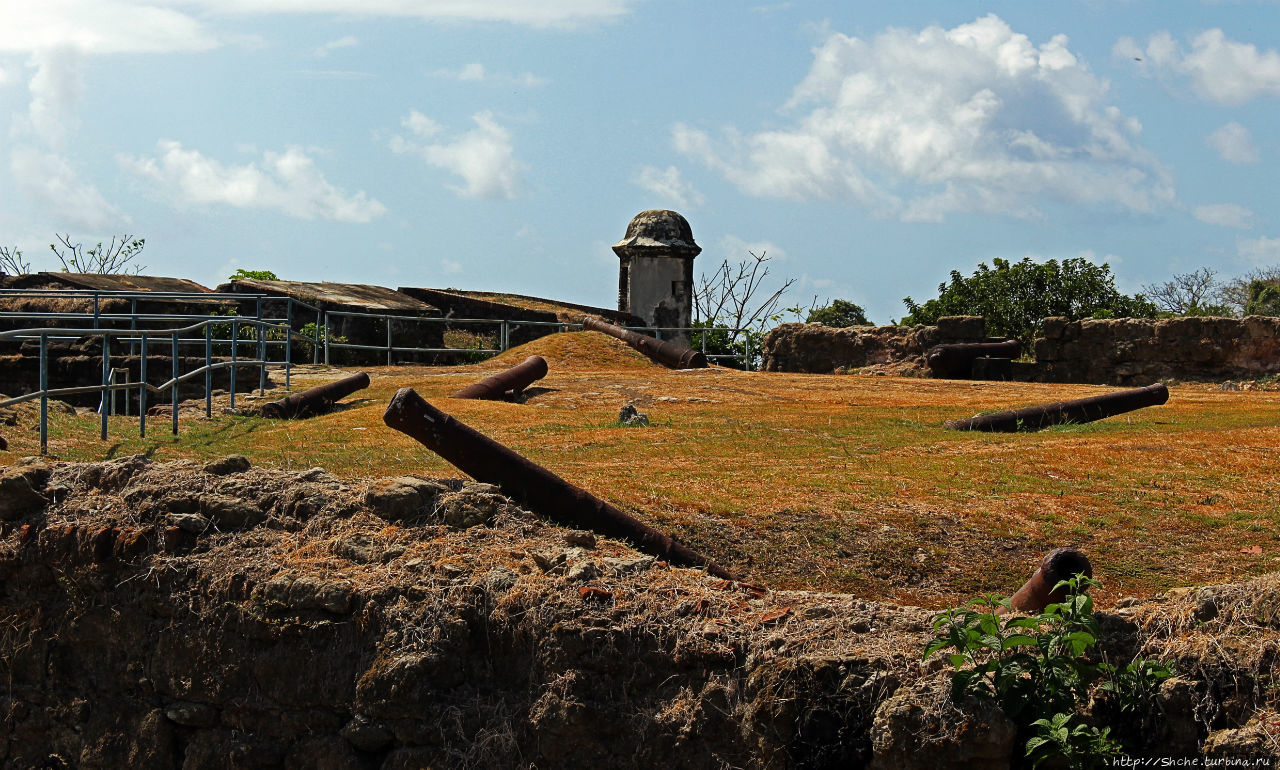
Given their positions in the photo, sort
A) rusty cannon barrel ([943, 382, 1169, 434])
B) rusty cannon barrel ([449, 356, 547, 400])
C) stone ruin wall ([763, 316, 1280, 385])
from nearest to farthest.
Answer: rusty cannon barrel ([943, 382, 1169, 434]), rusty cannon barrel ([449, 356, 547, 400]), stone ruin wall ([763, 316, 1280, 385])

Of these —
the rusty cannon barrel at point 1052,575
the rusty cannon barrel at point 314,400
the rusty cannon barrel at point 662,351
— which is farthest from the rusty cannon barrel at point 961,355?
the rusty cannon barrel at point 1052,575

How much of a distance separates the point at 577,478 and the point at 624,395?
7644mm

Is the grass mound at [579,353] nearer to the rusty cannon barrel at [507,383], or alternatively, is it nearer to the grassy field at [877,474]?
the rusty cannon barrel at [507,383]

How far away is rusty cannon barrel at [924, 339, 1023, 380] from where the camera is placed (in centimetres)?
2038

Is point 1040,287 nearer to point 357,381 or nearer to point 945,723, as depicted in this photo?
point 357,381

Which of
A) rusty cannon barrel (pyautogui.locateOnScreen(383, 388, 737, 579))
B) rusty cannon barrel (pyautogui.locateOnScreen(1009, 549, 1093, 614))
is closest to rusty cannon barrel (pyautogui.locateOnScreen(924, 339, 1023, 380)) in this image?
rusty cannon barrel (pyautogui.locateOnScreen(383, 388, 737, 579))

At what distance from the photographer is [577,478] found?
336 inches

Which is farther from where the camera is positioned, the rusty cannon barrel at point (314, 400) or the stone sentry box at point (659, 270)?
the stone sentry box at point (659, 270)

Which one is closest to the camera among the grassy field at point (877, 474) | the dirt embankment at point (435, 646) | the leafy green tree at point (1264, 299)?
the dirt embankment at point (435, 646)

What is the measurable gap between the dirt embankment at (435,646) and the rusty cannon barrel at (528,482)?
20 centimetres

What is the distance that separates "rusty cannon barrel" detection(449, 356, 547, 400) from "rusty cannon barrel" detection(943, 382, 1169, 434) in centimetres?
564

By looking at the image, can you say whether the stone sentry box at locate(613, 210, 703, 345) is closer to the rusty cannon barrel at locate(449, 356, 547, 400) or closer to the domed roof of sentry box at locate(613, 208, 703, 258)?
the domed roof of sentry box at locate(613, 208, 703, 258)

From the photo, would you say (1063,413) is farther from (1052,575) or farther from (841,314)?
(841,314)

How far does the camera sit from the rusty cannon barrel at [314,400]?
42.8 feet
